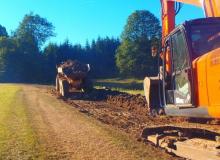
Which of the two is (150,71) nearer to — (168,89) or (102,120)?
(102,120)

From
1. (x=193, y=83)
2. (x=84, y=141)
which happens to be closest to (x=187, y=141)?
(x=193, y=83)

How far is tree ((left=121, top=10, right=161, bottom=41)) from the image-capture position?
66.2 m

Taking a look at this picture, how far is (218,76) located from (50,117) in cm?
1018

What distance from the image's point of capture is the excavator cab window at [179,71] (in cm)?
921

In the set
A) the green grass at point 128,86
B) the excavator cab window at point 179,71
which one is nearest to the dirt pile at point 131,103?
the green grass at point 128,86

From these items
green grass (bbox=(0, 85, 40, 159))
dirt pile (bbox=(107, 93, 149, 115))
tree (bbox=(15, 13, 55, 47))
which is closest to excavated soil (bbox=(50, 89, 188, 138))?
dirt pile (bbox=(107, 93, 149, 115))

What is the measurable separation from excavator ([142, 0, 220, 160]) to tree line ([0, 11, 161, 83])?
1518 inches

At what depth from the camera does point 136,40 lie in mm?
67812

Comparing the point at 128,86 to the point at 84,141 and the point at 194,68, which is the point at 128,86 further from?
the point at 194,68

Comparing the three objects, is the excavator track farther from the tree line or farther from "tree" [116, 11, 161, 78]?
"tree" [116, 11, 161, 78]

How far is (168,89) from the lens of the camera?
11.1m

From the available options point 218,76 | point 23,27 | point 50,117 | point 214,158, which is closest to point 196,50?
point 218,76

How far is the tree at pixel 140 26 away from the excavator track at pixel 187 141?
177 feet

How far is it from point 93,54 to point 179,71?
79.7 m
